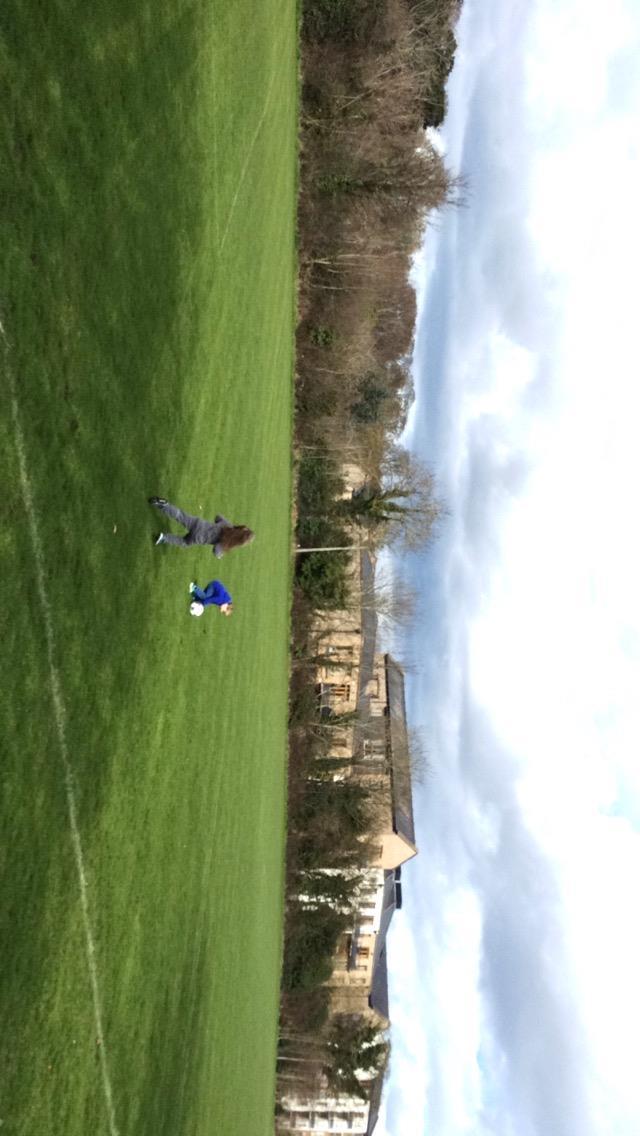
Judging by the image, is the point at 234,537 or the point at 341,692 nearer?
the point at 234,537

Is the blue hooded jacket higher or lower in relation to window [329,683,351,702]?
lower

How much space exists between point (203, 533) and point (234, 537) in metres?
0.58

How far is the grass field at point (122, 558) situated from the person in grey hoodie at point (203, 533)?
0.95ft

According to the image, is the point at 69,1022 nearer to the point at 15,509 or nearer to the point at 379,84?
the point at 15,509

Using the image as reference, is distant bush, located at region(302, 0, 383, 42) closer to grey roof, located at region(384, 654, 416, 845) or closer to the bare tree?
the bare tree

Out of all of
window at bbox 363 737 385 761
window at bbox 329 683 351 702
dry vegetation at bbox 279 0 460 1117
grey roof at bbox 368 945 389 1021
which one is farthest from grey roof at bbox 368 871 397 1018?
dry vegetation at bbox 279 0 460 1117

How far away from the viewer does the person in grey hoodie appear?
1227 cm

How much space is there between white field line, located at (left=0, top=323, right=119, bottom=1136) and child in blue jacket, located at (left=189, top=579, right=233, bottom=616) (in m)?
4.90

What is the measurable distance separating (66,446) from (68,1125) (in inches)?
268

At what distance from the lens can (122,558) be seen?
1128cm

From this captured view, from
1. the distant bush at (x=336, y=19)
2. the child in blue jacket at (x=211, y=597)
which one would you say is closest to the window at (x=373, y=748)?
the distant bush at (x=336, y=19)

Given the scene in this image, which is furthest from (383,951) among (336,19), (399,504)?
(336,19)

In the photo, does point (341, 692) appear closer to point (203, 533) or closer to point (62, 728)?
point (203, 533)

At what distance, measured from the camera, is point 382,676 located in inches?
2339
